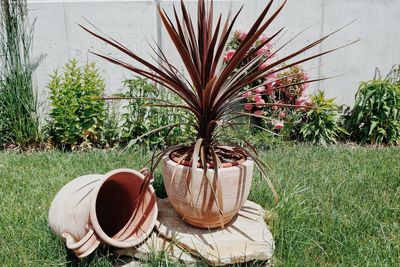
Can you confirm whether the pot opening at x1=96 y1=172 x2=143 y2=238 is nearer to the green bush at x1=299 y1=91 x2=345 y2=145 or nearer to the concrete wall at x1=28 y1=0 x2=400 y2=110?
the concrete wall at x1=28 y1=0 x2=400 y2=110

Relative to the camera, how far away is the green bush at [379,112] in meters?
4.07

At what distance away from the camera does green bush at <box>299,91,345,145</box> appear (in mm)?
4020

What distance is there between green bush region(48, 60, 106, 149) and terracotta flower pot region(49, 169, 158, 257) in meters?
1.72

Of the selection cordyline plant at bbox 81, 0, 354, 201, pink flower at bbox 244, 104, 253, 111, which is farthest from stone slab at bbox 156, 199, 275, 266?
pink flower at bbox 244, 104, 253, 111

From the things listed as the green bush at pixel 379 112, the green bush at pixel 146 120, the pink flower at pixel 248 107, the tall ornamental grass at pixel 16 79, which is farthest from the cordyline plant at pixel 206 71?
the green bush at pixel 379 112

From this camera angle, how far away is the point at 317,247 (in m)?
2.04

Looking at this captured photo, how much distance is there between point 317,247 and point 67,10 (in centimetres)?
337

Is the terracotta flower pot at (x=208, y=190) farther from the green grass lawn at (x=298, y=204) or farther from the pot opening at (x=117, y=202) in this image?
the green grass lawn at (x=298, y=204)

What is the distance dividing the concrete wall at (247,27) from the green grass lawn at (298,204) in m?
1.12

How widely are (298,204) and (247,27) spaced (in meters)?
2.52

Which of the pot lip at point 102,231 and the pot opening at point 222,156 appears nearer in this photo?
the pot lip at point 102,231

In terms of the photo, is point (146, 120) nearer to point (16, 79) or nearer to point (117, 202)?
point (16, 79)

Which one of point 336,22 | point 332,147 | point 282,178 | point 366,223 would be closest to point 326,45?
point 336,22

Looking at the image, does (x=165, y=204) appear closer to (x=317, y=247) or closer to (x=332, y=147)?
(x=317, y=247)
